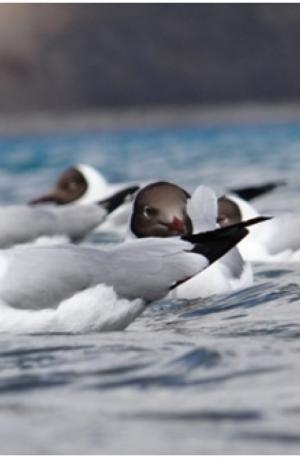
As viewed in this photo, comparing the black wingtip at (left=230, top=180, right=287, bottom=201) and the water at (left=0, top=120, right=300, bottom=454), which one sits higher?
the black wingtip at (left=230, top=180, right=287, bottom=201)

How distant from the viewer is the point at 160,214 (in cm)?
802

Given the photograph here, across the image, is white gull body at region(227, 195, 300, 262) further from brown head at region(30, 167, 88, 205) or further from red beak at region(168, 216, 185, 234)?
brown head at region(30, 167, 88, 205)

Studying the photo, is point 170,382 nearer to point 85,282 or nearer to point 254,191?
point 85,282

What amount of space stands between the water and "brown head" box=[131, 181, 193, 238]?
0.51m

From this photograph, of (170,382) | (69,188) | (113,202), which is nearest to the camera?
(170,382)

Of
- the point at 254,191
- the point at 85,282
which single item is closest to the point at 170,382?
the point at 85,282

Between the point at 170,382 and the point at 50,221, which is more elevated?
the point at 50,221

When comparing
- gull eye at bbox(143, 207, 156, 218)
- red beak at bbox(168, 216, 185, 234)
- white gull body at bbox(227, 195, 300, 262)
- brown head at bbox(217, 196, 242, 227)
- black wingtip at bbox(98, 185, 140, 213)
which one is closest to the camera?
red beak at bbox(168, 216, 185, 234)

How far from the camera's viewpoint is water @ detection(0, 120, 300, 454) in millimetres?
4484

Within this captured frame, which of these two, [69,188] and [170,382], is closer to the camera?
[170,382]

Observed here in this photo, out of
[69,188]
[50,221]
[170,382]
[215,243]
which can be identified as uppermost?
[69,188]

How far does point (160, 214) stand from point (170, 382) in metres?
2.80

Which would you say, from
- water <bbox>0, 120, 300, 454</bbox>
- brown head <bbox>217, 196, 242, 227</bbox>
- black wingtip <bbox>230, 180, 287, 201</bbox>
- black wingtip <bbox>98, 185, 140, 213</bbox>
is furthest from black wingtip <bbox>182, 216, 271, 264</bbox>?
black wingtip <bbox>230, 180, 287, 201</bbox>

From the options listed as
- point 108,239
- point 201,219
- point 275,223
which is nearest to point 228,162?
point 108,239
